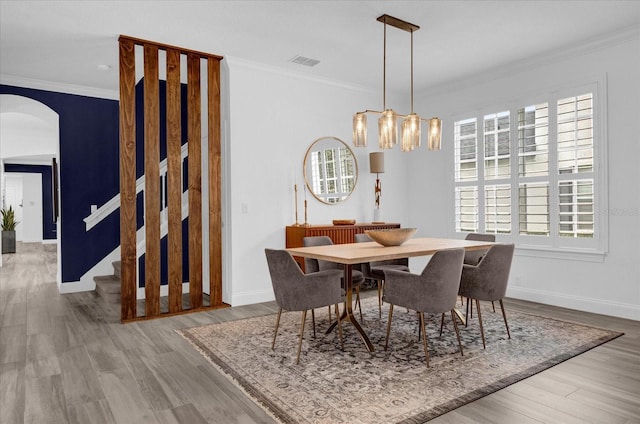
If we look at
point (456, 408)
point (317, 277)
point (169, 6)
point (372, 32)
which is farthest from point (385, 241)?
point (169, 6)

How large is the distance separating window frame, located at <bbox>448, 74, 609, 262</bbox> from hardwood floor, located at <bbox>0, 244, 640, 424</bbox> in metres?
0.77

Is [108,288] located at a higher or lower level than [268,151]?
lower

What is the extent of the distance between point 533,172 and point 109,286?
17.2 feet

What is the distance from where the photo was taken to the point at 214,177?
4.73m

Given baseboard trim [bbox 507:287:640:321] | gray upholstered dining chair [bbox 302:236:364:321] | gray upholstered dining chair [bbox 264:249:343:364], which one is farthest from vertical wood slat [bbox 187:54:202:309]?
baseboard trim [bbox 507:287:640:321]

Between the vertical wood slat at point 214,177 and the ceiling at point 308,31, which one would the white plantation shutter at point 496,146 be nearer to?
the ceiling at point 308,31

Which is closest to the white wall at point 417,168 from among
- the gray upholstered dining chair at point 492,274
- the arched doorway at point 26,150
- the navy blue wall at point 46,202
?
the gray upholstered dining chair at point 492,274

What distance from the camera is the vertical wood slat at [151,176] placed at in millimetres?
4277

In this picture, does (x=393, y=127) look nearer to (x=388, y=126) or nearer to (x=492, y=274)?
(x=388, y=126)

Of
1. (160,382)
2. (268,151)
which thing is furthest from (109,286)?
(160,382)

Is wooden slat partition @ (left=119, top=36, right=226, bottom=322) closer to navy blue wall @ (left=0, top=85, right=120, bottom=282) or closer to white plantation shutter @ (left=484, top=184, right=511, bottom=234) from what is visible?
navy blue wall @ (left=0, top=85, right=120, bottom=282)

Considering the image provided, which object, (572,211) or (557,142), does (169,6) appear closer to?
(557,142)

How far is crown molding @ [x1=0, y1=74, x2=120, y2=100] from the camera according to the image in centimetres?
520

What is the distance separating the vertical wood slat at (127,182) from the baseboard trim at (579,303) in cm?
429
